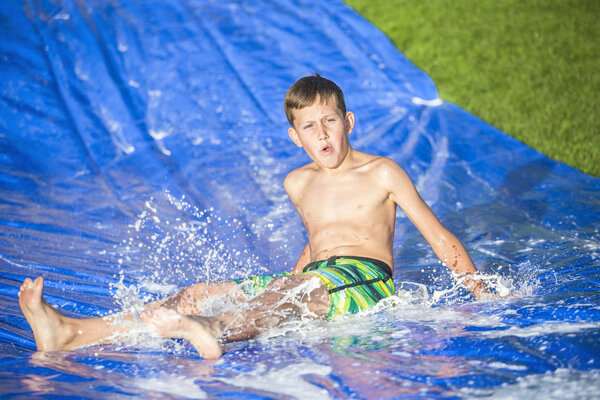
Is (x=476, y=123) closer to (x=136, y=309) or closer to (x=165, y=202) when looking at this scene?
(x=165, y=202)

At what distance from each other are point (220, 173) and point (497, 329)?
218cm

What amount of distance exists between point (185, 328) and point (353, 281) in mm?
516

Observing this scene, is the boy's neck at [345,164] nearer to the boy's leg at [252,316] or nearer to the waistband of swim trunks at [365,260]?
the waistband of swim trunks at [365,260]

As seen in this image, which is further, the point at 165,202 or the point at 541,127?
the point at 541,127

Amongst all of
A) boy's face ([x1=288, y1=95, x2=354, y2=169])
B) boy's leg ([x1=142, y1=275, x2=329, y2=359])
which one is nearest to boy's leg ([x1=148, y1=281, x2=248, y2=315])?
boy's leg ([x1=142, y1=275, x2=329, y2=359])

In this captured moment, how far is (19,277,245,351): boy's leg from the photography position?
1.65m

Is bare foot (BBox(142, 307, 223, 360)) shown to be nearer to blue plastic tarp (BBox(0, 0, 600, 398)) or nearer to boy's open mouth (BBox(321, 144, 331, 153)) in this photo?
blue plastic tarp (BBox(0, 0, 600, 398))

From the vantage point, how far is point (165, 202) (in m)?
3.21

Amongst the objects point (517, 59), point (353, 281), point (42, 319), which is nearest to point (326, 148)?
point (353, 281)

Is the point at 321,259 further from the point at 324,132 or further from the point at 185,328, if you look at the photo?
the point at 185,328

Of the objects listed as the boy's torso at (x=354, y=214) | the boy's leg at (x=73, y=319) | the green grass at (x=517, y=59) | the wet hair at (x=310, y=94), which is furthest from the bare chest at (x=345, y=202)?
the green grass at (x=517, y=59)

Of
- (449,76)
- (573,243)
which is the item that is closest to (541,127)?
(449,76)

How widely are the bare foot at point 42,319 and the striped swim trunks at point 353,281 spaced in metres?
0.67

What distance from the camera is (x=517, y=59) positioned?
472cm
